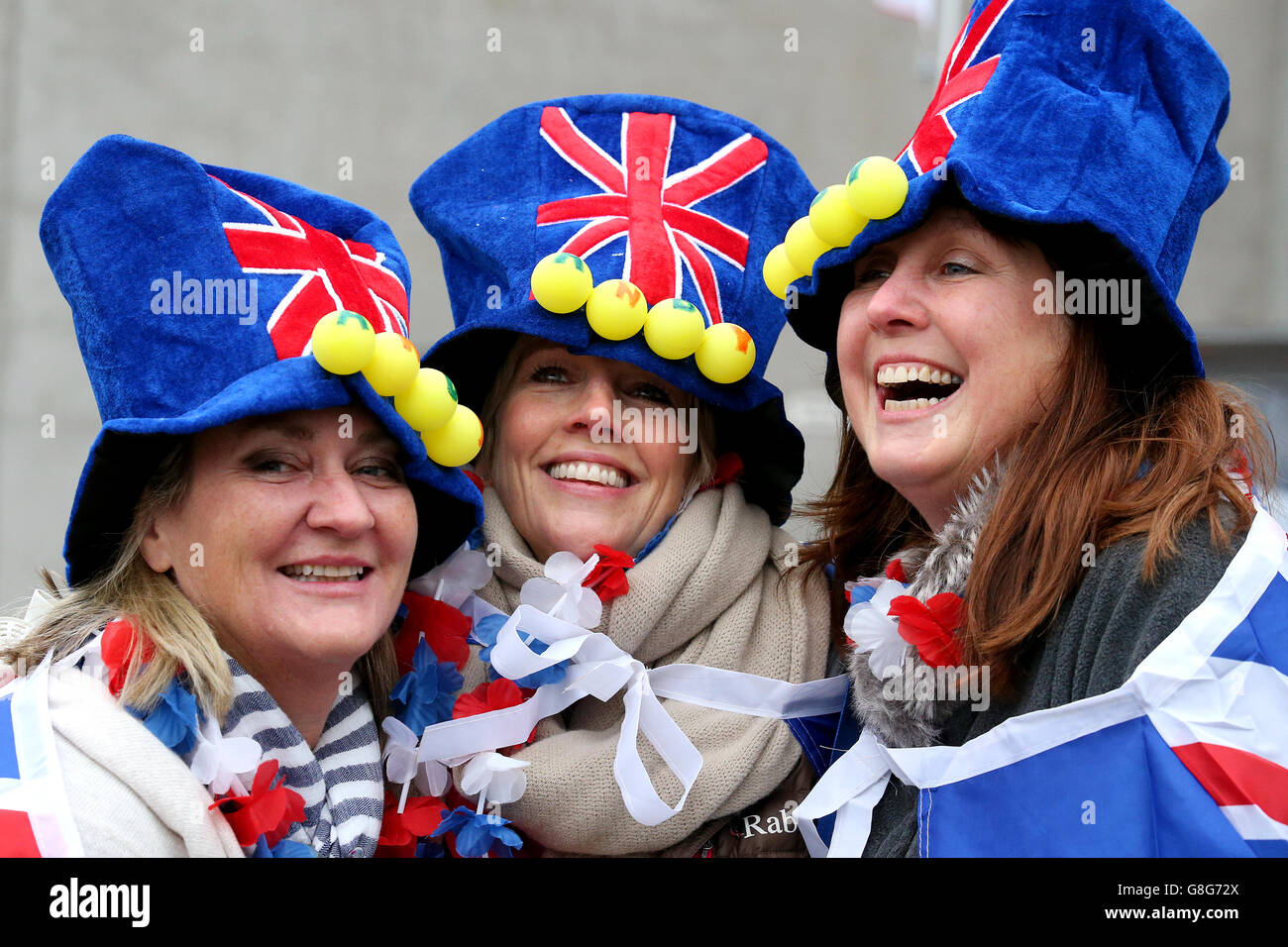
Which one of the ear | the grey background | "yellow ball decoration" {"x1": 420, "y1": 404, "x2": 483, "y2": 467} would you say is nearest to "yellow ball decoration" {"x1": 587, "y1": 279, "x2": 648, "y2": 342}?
"yellow ball decoration" {"x1": 420, "y1": 404, "x2": 483, "y2": 467}

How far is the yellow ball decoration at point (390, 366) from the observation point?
2.24m

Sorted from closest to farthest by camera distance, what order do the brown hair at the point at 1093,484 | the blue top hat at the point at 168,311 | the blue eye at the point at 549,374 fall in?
the brown hair at the point at 1093,484 < the blue top hat at the point at 168,311 < the blue eye at the point at 549,374

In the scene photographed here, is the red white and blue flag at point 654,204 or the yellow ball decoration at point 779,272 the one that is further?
the red white and blue flag at point 654,204

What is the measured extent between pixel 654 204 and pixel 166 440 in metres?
1.20

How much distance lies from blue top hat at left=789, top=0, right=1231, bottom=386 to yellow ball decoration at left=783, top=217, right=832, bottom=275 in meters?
0.07

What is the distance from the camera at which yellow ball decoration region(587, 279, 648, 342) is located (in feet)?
8.70

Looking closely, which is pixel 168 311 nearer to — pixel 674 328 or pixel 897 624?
pixel 674 328

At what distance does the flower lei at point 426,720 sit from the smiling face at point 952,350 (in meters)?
0.66

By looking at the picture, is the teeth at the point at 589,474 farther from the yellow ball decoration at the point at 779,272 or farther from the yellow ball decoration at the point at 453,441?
the yellow ball decoration at the point at 779,272

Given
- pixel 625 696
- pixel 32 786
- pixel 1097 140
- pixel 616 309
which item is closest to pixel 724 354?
pixel 616 309

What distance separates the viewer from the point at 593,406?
9.05 ft

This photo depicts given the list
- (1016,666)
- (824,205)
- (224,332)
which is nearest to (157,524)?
(224,332)

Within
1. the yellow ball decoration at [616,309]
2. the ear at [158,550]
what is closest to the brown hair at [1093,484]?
the yellow ball decoration at [616,309]
